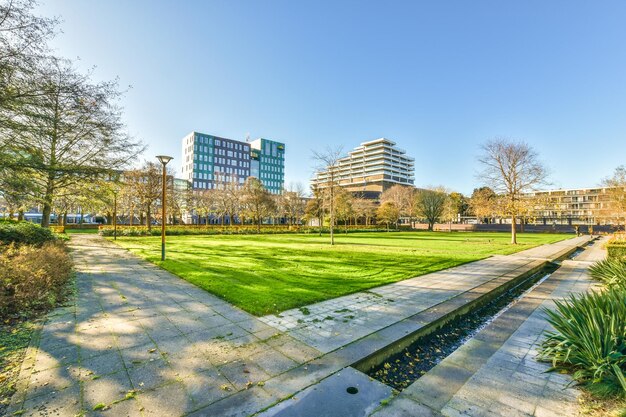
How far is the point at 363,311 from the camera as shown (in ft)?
19.3

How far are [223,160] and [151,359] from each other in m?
105

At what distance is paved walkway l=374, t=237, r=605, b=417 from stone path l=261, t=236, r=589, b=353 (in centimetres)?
136

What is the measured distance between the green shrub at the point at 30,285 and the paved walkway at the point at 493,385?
23.9 feet

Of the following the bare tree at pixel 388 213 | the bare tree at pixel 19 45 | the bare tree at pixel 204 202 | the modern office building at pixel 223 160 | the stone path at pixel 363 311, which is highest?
the modern office building at pixel 223 160

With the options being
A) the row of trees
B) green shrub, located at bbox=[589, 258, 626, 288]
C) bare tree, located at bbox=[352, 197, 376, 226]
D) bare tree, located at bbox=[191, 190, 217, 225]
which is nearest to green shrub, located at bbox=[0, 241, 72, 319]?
the row of trees

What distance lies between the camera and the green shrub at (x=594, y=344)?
3012 millimetres

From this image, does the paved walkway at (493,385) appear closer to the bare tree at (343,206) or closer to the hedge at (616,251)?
the hedge at (616,251)

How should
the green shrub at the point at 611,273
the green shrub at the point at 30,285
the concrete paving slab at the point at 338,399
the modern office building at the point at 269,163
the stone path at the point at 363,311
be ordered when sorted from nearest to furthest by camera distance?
the concrete paving slab at the point at 338,399 < the stone path at the point at 363,311 < the green shrub at the point at 30,285 < the green shrub at the point at 611,273 < the modern office building at the point at 269,163

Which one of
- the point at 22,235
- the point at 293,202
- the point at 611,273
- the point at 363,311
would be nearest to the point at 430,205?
the point at 293,202

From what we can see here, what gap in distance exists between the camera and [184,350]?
4.04 m

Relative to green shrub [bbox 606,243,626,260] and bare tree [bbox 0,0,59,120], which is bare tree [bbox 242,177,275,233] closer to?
bare tree [bbox 0,0,59,120]

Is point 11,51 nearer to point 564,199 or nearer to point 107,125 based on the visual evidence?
point 107,125

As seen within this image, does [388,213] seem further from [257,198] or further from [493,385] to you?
[493,385]

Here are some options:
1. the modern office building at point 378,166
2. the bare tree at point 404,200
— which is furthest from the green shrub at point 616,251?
the modern office building at point 378,166
